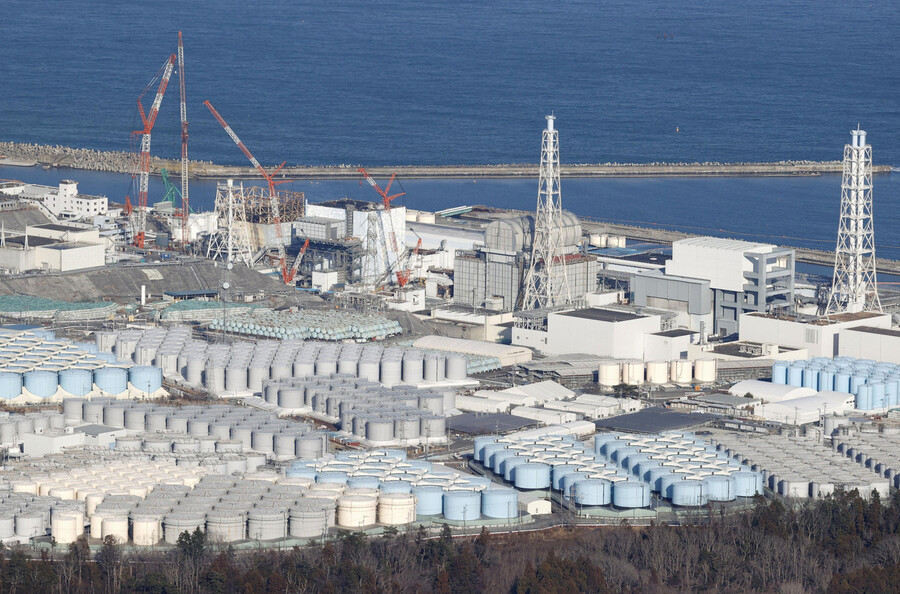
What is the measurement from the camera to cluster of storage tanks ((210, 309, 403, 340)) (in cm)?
5250

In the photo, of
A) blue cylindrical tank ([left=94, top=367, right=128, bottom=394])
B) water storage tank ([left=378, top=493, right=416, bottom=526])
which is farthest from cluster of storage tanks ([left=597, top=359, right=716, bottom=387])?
water storage tank ([left=378, top=493, right=416, bottom=526])

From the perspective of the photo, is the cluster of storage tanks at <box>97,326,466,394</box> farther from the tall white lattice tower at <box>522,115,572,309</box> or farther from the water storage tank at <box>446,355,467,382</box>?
the tall white lattice tower at <box>522,115,572,309</box>

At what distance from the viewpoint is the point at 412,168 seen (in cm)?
8525

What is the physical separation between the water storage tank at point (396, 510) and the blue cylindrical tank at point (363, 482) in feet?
2.86

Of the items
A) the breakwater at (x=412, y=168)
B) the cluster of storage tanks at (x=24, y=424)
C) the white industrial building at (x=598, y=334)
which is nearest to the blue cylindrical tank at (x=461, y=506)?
the cluster of storage tanks at (x=24, y=424)

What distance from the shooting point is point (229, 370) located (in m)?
47.2

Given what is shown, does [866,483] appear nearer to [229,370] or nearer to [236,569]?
[236,569]

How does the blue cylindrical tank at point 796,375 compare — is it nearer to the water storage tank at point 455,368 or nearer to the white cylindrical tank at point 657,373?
the white cylindrical tank at point 657,373

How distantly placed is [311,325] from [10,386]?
9.46 m

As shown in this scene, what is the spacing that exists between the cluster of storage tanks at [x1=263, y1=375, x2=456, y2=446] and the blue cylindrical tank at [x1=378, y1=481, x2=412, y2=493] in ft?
15.8

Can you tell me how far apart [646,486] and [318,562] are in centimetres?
683

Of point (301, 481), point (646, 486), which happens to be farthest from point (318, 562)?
point (646, 486)

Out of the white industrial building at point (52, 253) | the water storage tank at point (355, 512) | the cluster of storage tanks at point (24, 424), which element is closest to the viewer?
the water storage tank at point (355, 512)

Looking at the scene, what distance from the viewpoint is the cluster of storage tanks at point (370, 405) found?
4269 centimetres
